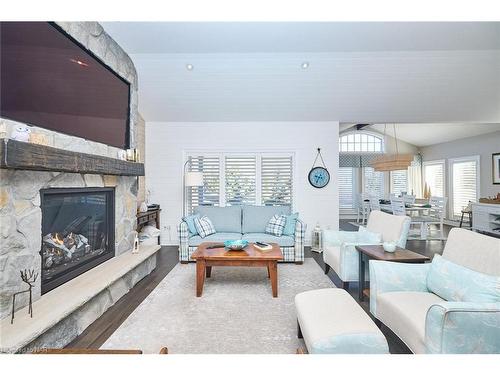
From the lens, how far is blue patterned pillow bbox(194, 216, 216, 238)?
425cm

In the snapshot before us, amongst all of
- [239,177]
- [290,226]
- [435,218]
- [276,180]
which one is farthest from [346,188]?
[290,226]

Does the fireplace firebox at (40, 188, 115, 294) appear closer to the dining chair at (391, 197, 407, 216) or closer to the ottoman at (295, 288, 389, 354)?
the ottoman at (295, 288, 389, 354)

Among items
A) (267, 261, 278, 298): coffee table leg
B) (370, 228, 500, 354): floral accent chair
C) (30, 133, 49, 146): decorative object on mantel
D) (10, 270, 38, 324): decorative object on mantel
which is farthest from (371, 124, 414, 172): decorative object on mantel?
(10, 270, 38, 324): decorative object on mantel

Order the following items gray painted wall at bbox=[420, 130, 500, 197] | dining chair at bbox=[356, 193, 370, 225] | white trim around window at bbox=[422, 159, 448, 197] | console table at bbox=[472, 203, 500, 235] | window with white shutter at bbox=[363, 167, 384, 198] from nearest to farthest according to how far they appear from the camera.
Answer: console table at bbox=[472, 203, 500, 235] < gray painted wall at bbox=[420, 130, 500, 197] < dining chair at bbox=[356, 193, 370, 225] < white trim around window at bbox=[422, 159, 448, 197] < window with white shutter at bbox=[363, 167, 384, 198]

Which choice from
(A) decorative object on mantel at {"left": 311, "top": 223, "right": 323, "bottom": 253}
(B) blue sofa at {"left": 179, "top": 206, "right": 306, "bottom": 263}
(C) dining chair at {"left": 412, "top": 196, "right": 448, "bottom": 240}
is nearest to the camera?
(B) blue sofa at {"left": 179, "top": 206, "right": 306, "bottom": 263}

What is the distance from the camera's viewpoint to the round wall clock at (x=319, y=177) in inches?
213

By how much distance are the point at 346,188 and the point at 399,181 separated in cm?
200

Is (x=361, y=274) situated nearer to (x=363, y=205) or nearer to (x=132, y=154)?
(x=132, y=154)

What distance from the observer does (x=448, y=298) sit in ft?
6.03

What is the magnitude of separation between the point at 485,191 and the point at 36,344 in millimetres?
9612

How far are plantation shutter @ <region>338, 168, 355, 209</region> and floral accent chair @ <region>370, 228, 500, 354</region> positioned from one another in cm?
736

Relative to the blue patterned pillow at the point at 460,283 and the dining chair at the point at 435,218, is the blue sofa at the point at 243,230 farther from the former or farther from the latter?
the dining chair at the point at 435,218

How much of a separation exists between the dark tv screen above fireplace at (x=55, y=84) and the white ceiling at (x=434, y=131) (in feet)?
19.4
